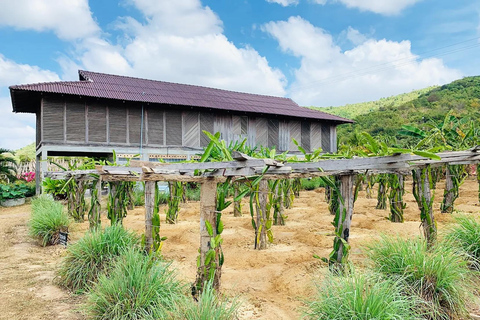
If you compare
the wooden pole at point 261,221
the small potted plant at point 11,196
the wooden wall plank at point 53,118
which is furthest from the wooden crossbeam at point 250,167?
the small potted plant at point 11,196

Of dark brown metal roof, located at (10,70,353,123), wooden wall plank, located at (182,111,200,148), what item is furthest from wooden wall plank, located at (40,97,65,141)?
wooden wall plank, located at (182,111,200,148)

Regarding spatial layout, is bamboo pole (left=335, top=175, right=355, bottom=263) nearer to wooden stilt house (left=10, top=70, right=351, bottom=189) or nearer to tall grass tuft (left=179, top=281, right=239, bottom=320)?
tall grass tuft (left=179, top=281, right=239, bottom=320)

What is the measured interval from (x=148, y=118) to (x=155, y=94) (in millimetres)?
1310

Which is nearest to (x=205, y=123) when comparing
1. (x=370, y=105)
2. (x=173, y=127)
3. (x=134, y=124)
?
(x=173, y=127)

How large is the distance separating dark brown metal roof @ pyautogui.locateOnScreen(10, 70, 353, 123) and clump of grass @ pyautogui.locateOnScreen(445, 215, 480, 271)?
11.9m

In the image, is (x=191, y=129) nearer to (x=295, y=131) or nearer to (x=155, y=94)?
(x=155, y=94)

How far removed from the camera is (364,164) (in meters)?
3.66

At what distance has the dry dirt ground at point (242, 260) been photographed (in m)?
4.15

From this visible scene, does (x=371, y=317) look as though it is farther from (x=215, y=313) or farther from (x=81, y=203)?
(x=81, y=203)

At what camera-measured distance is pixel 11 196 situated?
48.0 feet

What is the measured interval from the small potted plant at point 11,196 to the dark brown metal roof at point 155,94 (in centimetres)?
382

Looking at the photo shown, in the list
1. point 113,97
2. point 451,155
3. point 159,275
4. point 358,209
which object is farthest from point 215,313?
point 113,97

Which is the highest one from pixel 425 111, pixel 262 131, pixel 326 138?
pixel 425 111

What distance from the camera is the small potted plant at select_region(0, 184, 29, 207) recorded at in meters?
14.3
